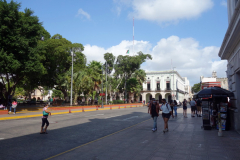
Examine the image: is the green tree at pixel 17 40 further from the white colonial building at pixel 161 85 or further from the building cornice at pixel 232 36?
the white colonial building at pixel 161 85

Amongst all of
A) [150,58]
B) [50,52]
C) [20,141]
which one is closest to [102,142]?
[20,141]

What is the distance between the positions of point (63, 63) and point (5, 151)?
3243cm

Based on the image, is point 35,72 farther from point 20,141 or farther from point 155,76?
point 155,76

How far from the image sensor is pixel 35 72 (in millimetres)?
25609

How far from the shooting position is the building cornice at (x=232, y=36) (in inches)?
328

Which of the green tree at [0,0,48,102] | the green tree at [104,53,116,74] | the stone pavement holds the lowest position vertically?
the stone pavement

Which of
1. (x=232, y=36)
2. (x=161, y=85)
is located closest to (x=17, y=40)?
(x=232, y=36)

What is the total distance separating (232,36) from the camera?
30.8ft

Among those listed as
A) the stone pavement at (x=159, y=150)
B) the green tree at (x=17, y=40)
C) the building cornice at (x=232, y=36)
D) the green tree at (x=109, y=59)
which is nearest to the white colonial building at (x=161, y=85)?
the green tree at (x=109, y=59)

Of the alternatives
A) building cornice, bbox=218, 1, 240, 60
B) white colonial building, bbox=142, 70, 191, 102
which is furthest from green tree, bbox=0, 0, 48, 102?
white colonial building, bbox=142, 70, 191, 102

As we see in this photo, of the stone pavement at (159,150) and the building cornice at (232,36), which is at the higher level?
the building cornice at (232,36)

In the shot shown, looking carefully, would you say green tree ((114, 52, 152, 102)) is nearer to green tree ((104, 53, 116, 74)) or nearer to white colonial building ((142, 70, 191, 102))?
green tree ((104, 53, 116, 74))

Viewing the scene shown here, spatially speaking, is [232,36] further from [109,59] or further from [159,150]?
[109,59]

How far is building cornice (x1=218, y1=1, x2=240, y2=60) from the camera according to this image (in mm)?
8336
